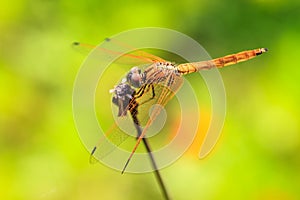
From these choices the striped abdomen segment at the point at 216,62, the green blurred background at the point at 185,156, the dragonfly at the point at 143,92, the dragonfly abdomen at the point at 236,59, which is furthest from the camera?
the green blurred background at the point at 185,156

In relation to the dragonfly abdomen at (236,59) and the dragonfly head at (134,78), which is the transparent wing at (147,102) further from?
the dragonfly abdomen at (236,59)

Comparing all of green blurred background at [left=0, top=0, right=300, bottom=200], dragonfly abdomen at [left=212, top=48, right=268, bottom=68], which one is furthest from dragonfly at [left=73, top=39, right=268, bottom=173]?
green blurred background at [left=0, top=0, right=300, bottom=200]

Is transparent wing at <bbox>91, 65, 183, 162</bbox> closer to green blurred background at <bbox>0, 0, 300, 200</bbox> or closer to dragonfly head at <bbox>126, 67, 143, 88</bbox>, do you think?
dragonfly head at <bbox>126, 67, 143, 88</bbox>

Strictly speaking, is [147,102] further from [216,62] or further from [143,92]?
[216,62]

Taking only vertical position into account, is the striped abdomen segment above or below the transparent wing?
above

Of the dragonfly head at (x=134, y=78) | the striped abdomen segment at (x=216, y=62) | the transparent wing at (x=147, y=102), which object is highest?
the striped abdomen segment at (x=216, y=62)

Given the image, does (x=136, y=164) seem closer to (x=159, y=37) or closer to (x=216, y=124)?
(x=216, y=124)

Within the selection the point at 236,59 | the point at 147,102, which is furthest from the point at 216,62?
the point at 147,102

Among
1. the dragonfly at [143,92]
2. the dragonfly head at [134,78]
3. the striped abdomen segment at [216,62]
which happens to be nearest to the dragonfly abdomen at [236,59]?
the striped abdomen segment at [216,62]
